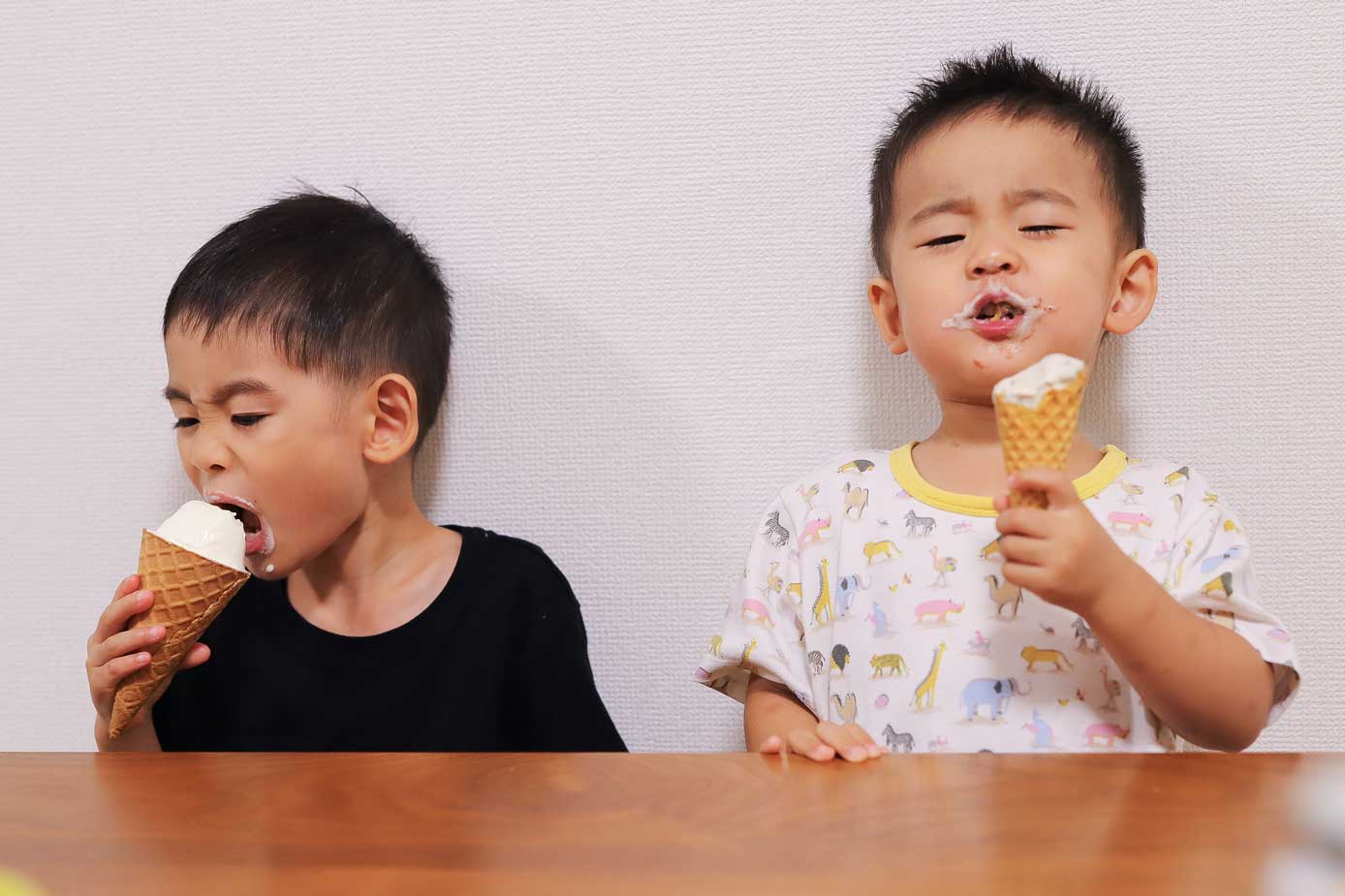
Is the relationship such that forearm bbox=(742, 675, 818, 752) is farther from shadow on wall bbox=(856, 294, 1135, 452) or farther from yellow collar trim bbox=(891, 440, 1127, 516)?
shadow on wall bbox=(856, 294, 1135, 452)

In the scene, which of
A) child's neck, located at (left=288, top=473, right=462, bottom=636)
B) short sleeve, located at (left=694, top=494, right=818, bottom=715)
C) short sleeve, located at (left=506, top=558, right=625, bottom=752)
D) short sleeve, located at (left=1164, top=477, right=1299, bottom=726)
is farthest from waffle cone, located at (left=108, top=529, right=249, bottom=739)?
short sleeve, located at (left=1164, top=477, right=1299, bottom=726)

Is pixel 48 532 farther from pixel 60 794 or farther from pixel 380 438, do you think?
pixel 60 794

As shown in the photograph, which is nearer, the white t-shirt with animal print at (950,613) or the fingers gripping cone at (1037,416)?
the fingers gripping cone at (1037,416)

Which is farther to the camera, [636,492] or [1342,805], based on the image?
[636,492]

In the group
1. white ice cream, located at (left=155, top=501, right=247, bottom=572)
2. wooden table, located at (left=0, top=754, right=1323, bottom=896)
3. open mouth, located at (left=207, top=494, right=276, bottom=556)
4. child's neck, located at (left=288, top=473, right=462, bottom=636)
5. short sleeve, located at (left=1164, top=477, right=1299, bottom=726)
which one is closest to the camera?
wooden table, located at (left=0, top=754, right=1323, bottom=896)

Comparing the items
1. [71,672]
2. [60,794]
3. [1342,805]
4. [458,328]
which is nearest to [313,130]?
[458,328]

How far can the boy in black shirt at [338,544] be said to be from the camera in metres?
1.26

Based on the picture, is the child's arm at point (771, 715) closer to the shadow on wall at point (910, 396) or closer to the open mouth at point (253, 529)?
the shadow on wall at point (910, 396)

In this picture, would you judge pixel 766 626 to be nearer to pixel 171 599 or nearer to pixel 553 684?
pixel 553 684

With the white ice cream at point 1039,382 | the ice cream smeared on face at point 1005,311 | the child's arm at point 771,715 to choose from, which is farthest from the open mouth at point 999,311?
the child's arm at point 771,715

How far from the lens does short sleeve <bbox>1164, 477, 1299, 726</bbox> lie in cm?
102

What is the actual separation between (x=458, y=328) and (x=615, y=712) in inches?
19.8

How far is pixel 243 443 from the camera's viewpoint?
1.25 metres

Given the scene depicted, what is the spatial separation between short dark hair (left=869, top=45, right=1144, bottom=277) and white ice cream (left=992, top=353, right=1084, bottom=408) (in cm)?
37
